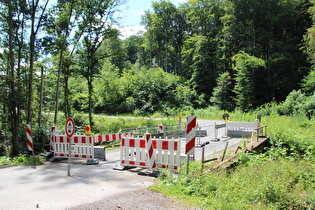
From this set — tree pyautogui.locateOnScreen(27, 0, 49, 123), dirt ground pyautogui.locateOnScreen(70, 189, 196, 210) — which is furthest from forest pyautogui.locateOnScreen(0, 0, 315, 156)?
dirt ground pyautogui.locateOnScreen(70, 189, 196, 210)

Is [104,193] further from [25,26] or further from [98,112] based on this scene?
[98,112]

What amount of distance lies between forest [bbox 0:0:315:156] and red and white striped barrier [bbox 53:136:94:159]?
3.56m

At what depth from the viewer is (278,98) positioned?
42062 millimetres

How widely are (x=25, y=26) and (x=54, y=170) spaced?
11416mm

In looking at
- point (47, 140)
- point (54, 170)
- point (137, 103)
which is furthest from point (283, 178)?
point (137, 103)

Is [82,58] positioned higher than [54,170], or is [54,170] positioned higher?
[82,58]

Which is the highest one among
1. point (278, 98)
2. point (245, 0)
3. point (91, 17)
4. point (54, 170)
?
point (245, 0)

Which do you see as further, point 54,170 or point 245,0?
point 245,0

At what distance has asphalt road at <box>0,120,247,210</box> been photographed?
538 cm

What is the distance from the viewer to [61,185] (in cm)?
658

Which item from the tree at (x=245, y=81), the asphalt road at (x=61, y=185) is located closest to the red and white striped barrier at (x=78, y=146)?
the asphalt road at (x=61, y=185)

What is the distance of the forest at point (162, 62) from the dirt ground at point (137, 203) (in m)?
9.31

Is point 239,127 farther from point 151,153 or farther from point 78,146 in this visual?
point 78,146

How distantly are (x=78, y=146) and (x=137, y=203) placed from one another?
569 cm
